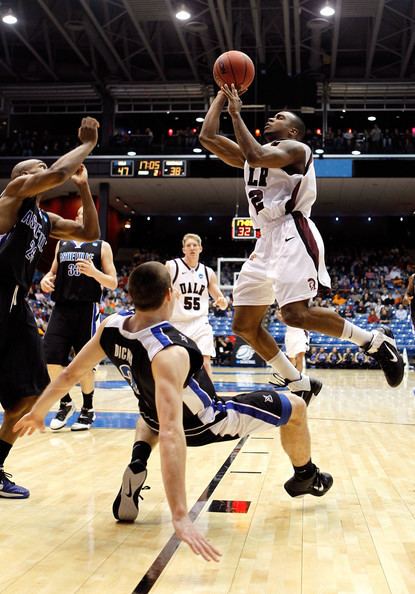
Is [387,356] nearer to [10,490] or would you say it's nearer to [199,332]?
[10,490]

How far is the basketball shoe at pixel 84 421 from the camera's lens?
582cm

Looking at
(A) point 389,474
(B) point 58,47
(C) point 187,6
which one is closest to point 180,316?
(A) point 389,474

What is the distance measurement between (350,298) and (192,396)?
2153cm

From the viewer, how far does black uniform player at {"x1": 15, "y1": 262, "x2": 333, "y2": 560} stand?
2.09 m

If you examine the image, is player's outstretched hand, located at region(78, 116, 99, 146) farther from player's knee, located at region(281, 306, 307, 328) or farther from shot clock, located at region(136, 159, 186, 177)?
shot clock, located at region(136, 159, 186, 177)

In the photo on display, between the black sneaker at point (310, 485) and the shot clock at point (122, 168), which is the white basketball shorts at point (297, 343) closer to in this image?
the black sneaker at point (310, 485)

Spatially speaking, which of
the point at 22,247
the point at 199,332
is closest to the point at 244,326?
the point at 22,247

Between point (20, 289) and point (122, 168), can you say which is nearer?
point (20, 289)

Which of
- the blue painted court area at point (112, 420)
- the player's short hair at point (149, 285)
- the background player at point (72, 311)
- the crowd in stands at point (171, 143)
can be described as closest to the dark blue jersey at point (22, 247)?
the player's short hair at point (149, 285)

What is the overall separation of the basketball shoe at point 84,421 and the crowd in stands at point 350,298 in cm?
983

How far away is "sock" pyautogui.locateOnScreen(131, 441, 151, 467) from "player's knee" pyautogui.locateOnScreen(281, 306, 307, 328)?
1257 mm

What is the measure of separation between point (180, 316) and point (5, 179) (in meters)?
19.1

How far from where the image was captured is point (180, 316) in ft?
22.9

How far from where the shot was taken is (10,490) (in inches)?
130
